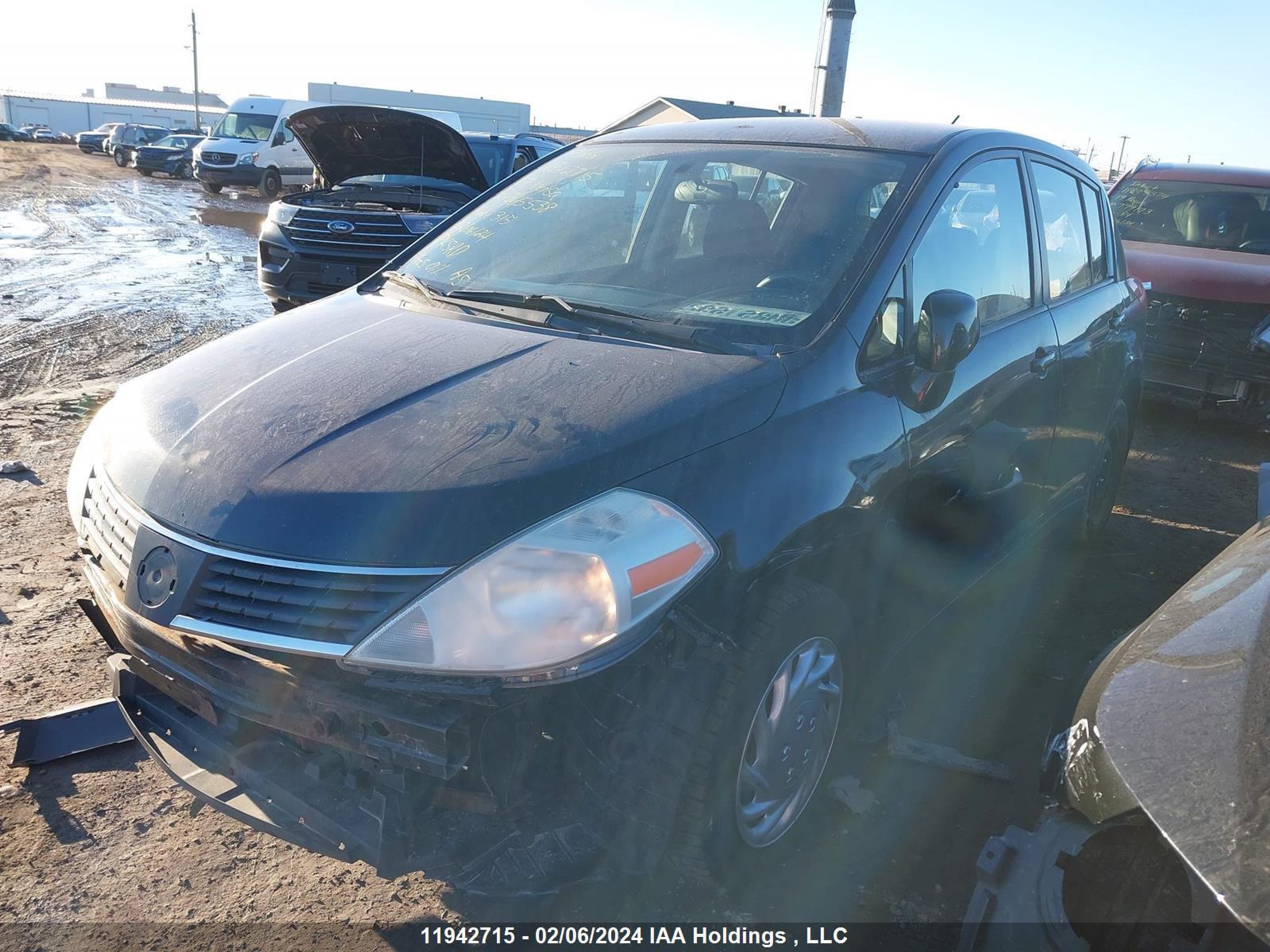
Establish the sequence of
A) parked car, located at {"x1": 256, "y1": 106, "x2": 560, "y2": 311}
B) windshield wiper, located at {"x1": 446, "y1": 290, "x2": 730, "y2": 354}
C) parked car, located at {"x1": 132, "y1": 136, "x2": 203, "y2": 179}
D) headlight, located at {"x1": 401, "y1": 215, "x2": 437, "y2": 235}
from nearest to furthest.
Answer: windshield wiper, located at {"x1": 446, "y1": 290, "x2": 730, "y2": 354} → parked car, located at {"x1": 256, "y1": 106, "x2": 560, "y2": 311} → headlight, located at {"x1": 401, "y1": 215, "x2": 437, "y2": 235} → parked car, located at {"x1": 132, "y1": 136, "x2": 203, "y2": 179}

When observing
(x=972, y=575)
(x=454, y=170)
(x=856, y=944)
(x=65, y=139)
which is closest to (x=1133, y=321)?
(x=972, y=575)

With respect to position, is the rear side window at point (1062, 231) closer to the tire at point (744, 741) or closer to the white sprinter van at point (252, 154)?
the tire at point (744, 741)

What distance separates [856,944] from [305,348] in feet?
6.88

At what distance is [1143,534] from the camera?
5258 mm

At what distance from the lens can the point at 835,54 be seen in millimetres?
12367

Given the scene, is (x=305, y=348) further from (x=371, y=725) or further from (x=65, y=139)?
(x=65, y=139)

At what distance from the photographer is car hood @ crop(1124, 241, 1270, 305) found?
6883 millimetres

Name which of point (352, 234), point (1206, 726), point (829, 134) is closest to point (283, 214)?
point (352, 234)

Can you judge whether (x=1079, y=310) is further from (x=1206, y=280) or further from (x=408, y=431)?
(x=1206, y=280)

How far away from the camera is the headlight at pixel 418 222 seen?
7.96 metres

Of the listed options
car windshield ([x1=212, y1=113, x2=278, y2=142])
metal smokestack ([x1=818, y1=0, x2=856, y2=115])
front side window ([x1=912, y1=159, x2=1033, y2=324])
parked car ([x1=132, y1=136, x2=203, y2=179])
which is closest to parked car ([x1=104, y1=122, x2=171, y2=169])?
parked car ([x1=132, y1=136, x2=203, y2=179])

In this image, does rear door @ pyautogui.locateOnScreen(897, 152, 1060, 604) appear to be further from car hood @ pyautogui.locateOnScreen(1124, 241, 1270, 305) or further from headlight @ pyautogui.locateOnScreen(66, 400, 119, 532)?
car hood @ pyautogui.locateOnScreen(1124, 241, 1270, 305)

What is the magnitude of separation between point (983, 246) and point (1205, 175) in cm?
639

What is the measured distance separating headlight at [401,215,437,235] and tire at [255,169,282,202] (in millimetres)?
17462
